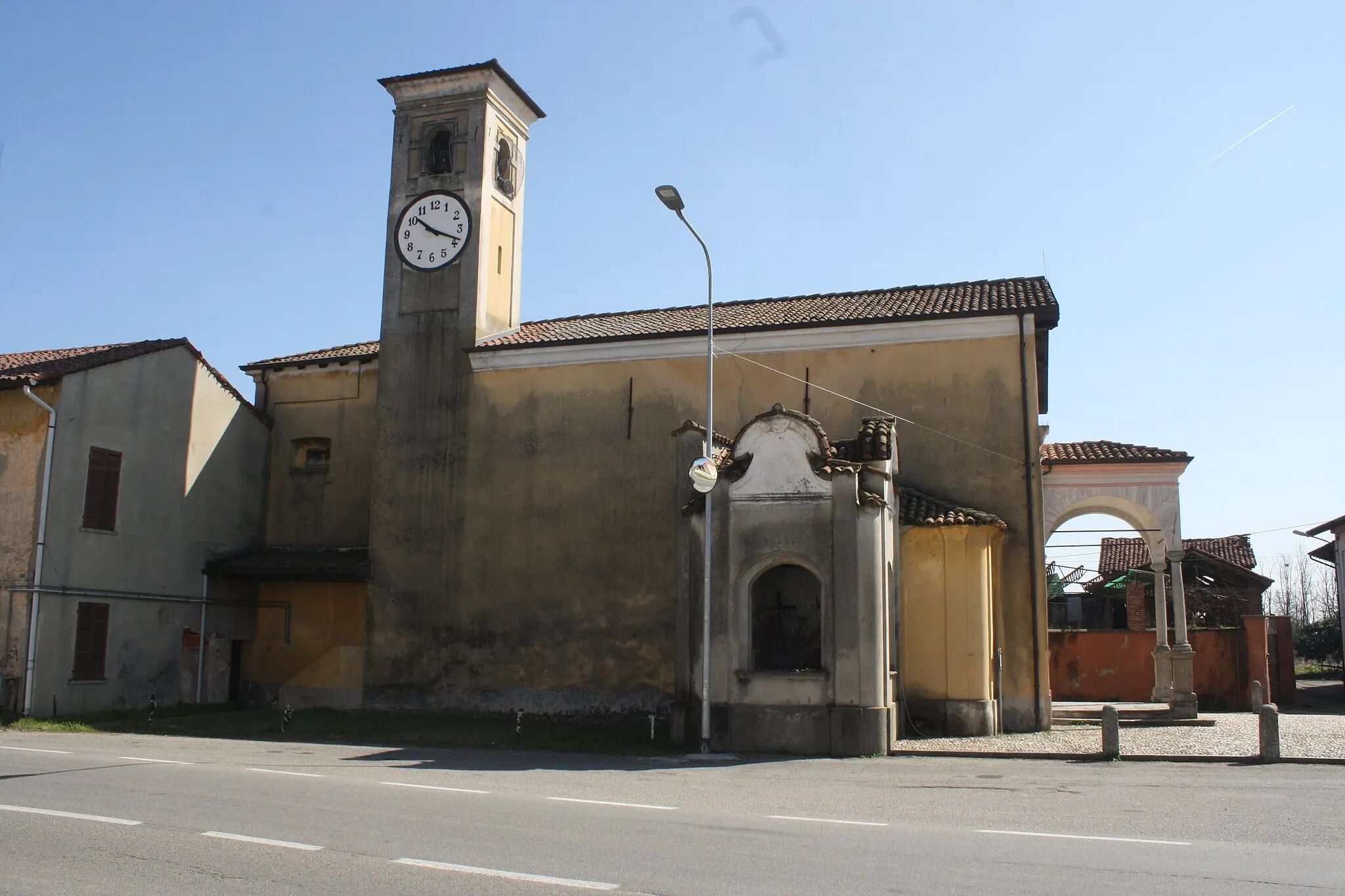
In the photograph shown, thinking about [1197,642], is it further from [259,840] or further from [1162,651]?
[259,840]

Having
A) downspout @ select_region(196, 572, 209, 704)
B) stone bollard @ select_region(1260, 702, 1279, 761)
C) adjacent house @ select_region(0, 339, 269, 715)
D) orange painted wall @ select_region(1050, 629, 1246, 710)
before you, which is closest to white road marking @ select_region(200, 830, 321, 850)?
stone bollard @ select_region(1260, 702, 1279, 761)

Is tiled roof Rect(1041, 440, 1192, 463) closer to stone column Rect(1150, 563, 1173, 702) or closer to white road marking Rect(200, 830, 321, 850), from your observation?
stone column Rect(1150, 563, 1173, 702)

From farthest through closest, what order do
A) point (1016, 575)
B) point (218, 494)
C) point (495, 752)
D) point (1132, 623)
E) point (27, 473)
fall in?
point (1132, 623) < point (218, 494) < point (27, 473) < point (1016, 575) < point (495, 752)

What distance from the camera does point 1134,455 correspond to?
23625 millimetres

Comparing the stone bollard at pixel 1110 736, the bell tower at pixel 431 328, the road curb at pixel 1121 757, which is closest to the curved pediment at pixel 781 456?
the road curb at pixel 1121 757

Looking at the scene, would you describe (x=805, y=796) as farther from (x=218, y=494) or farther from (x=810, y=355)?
(x=218, y=494)

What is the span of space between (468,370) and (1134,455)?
49.1 feet

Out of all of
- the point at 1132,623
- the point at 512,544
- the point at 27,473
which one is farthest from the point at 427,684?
the point at 1132,623

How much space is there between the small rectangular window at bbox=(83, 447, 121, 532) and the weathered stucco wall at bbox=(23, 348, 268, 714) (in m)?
0.12

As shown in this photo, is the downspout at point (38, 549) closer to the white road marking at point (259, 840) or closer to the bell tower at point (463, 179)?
the bell tower at point (463, 179)

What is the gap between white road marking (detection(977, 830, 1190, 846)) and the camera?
9.01 meters

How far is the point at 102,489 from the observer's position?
24.0 meters

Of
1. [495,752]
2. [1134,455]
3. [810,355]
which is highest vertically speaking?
[810,355]

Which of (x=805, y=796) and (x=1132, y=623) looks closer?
(x=805, y=796)
